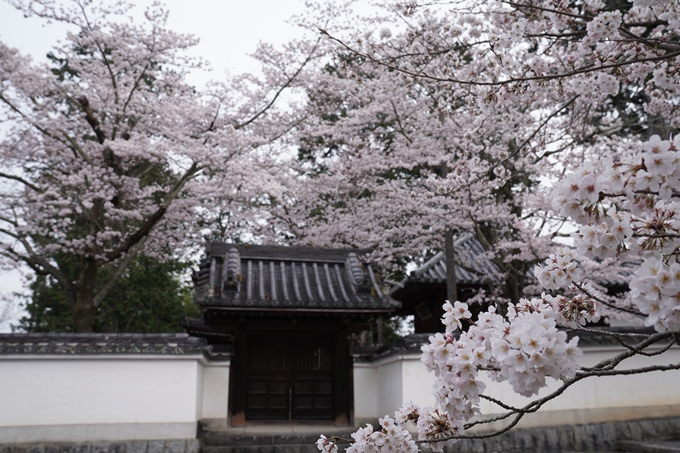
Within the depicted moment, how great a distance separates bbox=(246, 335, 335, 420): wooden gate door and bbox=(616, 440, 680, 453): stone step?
5142 mm

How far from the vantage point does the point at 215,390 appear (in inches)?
365

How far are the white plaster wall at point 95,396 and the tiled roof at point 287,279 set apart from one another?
1.38 m

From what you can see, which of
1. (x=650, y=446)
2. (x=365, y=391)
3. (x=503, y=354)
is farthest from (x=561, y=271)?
(x=365, y=391)

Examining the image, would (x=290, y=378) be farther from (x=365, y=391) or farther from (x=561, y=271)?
(x=561, y=271)

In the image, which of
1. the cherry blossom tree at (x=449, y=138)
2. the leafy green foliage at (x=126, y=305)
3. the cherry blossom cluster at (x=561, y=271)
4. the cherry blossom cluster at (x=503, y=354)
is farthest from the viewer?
the leafy green foliage at (x=126, y=305)

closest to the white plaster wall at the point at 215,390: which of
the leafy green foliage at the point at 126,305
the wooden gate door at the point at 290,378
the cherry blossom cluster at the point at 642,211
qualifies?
the wooden gate door at the point at 290,378

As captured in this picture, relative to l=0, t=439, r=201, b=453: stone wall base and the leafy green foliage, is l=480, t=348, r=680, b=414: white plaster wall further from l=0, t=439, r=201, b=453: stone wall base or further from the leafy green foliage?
the leafy green foliage

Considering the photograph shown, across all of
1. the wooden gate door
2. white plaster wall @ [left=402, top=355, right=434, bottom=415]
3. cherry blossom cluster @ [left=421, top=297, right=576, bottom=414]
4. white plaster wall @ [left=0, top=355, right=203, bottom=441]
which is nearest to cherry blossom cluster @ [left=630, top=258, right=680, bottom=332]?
cherry blossom cluster @ [left=421, top=297, right=576, bottom=414]

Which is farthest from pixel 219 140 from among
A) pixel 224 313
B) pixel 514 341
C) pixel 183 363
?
pixel 514 341

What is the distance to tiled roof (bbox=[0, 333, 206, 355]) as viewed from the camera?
299 inches

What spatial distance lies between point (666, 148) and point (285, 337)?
8.93 m

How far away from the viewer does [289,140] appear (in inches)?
631

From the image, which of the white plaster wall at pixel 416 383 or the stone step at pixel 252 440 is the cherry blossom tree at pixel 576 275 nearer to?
the white plaster wall at pixel 416 383

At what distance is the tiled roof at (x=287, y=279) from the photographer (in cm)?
898
